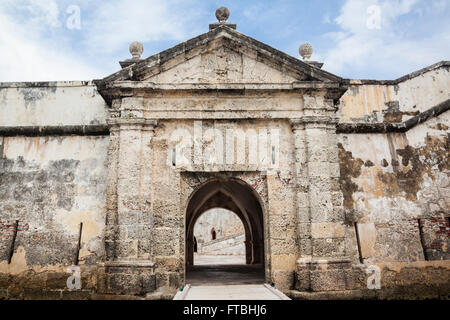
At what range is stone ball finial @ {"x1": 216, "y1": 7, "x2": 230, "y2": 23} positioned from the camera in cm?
753

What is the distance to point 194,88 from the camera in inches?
272

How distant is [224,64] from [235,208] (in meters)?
7.48

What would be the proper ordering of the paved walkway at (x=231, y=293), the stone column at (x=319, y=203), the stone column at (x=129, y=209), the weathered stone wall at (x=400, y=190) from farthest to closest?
1. the weathered stone wall at (x=400, y=190)
2. the stone column at (x=319, y=203)
3. the stone column at (x=129, y=209)
4. the paved walkway at (x=231, y=293)

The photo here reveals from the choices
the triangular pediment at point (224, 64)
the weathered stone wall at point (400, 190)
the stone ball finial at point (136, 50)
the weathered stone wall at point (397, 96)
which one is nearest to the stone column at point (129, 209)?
the triangular pediment at point (224, 64)

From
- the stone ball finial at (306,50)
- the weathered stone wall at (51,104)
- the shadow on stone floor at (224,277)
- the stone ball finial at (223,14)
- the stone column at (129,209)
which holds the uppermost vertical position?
the stone ball finial at (223,14)

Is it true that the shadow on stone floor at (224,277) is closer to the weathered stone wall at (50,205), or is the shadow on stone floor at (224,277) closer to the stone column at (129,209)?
the stone column at (129,209)

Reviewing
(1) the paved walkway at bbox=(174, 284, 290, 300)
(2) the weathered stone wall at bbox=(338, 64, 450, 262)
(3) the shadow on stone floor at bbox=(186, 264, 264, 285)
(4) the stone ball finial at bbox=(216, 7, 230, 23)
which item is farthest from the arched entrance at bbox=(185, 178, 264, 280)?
(4) the stone ball finial at bbox=(216, 7, 230, 23)

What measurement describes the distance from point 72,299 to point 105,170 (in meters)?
2.43

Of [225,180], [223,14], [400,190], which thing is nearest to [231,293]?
[225,180]

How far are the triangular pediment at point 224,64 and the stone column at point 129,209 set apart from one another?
1.03 metres

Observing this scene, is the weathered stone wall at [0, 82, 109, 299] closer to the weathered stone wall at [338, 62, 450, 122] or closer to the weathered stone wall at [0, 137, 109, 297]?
the weathered stone wall at [0, 137, 109, 297]

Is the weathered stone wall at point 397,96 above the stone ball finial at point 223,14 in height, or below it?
below

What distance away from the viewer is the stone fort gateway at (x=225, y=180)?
647cm
